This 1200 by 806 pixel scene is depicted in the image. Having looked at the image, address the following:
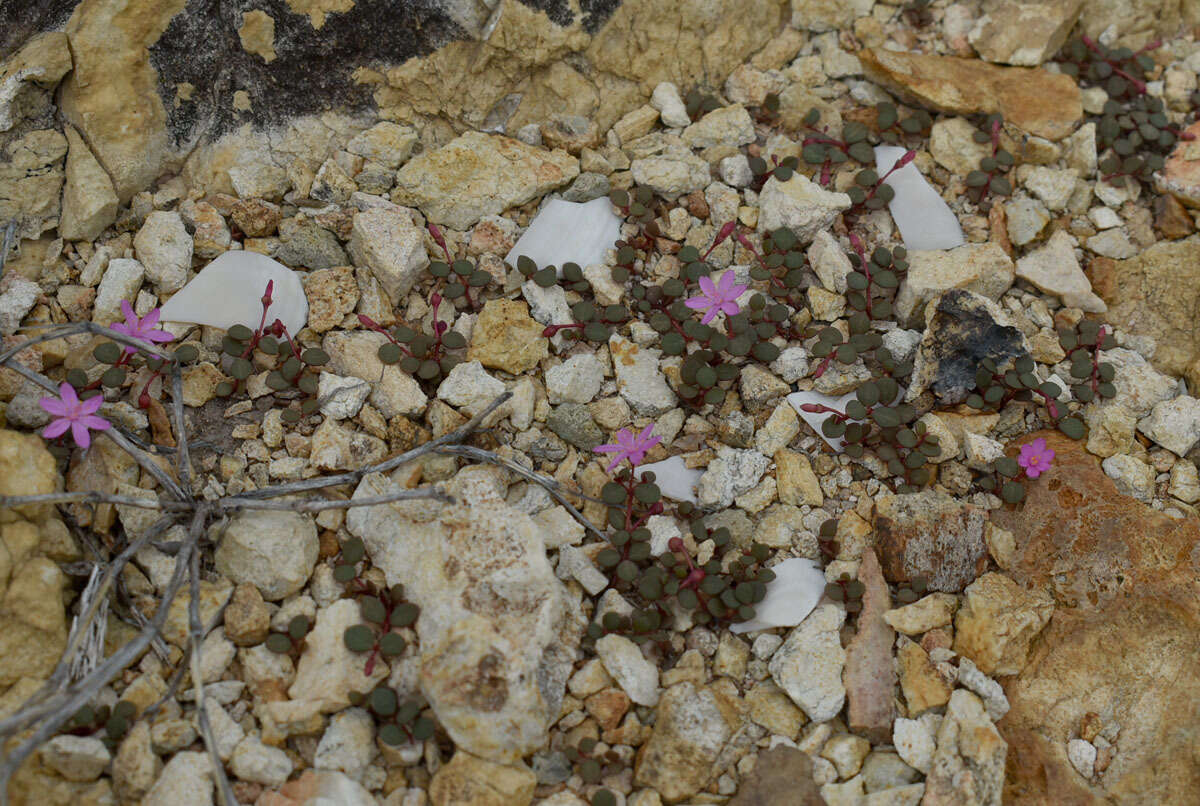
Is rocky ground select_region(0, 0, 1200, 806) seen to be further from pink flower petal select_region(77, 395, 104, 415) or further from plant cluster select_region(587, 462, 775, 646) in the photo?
pink flower petal select_region(77, 395, 104, 415)

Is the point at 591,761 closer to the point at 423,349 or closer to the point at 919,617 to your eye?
the point at 919,617

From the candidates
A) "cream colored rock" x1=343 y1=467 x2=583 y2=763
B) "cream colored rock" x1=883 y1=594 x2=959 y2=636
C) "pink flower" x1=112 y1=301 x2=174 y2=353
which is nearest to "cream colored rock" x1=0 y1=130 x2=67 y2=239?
"pink flower" x1=112 y1=301 x2=174 y2=353

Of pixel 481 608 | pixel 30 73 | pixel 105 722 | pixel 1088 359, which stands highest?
pixel 30 73

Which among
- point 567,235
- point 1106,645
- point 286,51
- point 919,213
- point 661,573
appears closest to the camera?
point 1106,645

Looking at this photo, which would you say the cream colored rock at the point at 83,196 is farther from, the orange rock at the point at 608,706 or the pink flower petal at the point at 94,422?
the orange rock at the point at 608,706

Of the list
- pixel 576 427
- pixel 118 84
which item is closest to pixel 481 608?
pixel 576 427

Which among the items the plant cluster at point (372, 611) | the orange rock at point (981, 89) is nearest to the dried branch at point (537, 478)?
the plant cluster at point (372, 611)
